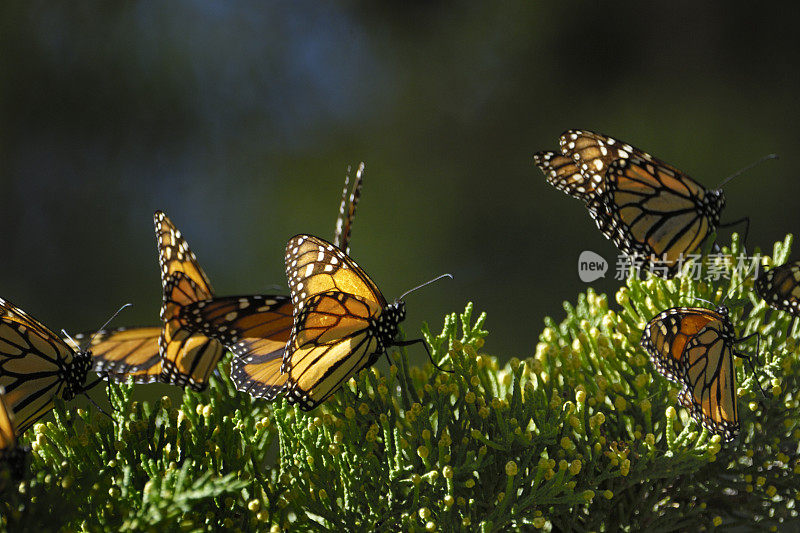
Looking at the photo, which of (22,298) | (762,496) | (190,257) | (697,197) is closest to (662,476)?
(762,496)

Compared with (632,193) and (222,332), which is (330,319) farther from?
(632,193)

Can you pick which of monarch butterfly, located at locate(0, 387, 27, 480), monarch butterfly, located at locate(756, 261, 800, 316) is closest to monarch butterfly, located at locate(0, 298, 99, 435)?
monarch butterfly, located at locate(0, 387, 27, 480)

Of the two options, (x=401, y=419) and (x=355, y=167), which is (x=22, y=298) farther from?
(x=401, y=419)

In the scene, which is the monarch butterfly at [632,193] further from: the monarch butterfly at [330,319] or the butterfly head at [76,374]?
the butterfly head at [76,374]

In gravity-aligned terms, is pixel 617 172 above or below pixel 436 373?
above

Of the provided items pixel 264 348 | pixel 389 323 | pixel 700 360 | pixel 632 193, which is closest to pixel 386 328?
pixel 389 323

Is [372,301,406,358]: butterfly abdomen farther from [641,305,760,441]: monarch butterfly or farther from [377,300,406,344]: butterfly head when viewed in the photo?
[641,305,760,441]: monarch butterfly

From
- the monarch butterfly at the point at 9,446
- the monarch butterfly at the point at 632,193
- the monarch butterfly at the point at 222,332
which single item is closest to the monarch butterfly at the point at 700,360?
the monarch butterfly at the point at 632,193
